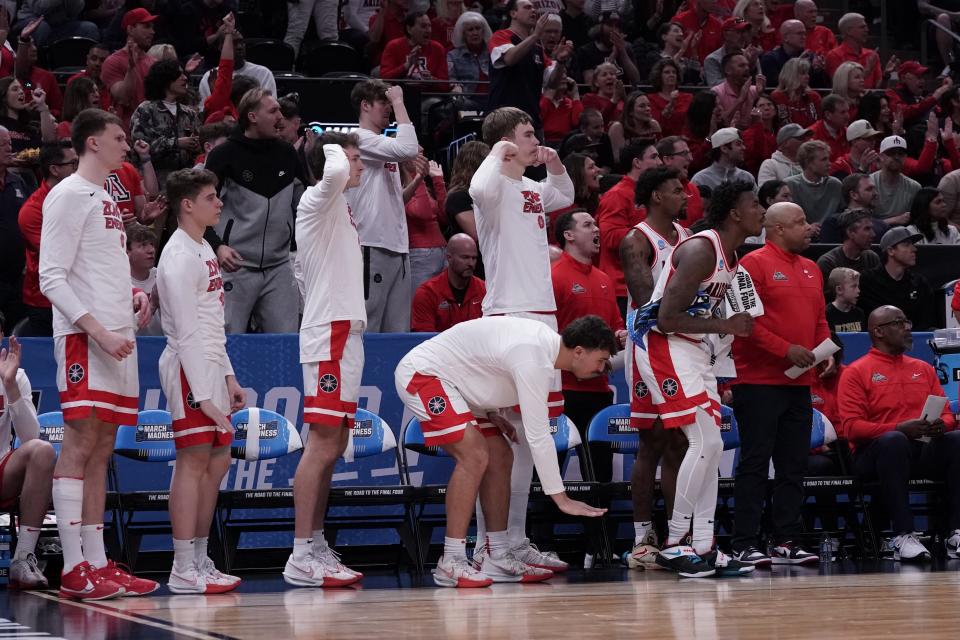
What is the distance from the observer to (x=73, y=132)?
6730mm

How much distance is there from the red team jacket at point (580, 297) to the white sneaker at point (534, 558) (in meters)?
1.20

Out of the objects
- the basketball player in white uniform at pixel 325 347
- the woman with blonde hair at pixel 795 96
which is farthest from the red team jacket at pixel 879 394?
the woman with blonde hair at pixel 795 96

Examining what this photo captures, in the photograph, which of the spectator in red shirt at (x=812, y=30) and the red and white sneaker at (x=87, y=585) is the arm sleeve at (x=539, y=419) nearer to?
the red and white sneaker at (x=87, y=585)

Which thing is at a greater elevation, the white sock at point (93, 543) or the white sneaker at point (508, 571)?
the white sock at point (93, 543)

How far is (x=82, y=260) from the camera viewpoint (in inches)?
257

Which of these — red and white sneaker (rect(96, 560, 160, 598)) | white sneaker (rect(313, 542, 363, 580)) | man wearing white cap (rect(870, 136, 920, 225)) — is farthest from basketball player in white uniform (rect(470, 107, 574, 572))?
man wearing white cap (rect(870, 136, 920, 225))

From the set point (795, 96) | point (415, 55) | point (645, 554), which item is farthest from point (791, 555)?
point (795, 96)

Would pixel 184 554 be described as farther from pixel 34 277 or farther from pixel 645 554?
pixel 34 277

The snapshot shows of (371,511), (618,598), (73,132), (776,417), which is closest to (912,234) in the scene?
(776,417)

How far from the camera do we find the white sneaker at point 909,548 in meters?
8.30

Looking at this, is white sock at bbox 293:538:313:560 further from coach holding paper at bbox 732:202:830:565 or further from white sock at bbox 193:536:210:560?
coach holding paper at bbox 732:202:830:565

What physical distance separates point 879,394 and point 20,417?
17.1ft

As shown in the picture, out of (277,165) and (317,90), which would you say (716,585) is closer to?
(277,165)

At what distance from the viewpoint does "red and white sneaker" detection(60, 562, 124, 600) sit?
249 inches
